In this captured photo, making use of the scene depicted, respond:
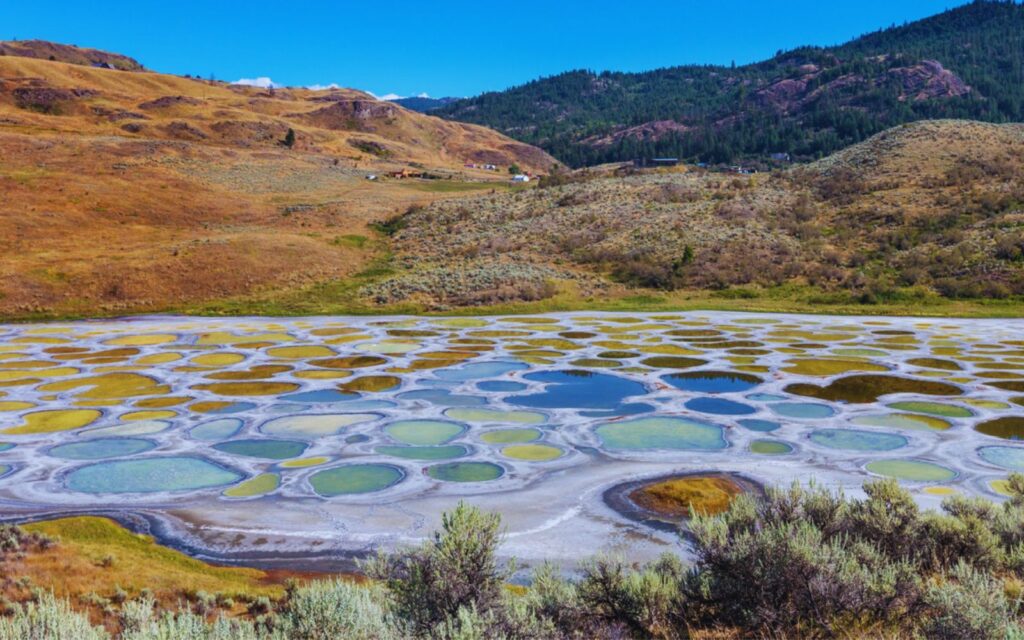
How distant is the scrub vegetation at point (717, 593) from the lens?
5789 mm

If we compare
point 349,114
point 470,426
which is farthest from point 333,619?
point 349,114

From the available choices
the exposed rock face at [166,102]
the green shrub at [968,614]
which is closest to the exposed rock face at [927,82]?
the exposed rock face at [166,102]

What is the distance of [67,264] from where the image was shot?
141 ft

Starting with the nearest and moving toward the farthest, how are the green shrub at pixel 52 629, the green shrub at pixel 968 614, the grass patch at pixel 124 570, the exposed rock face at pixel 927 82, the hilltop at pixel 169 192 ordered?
the green shrub at pixel 52 629, the green shrub at pixel 968 614, the grass patch at pixel 124 570, the hilltop at pixel 169 192, the exposed rock face at pixel 927 82

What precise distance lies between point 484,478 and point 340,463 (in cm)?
315

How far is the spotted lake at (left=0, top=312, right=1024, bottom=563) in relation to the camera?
12.2 m

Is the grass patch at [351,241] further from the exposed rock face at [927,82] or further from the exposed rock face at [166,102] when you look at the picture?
the exposed rock face at [927,82]

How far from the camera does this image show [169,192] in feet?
214

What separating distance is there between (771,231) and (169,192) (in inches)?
2041

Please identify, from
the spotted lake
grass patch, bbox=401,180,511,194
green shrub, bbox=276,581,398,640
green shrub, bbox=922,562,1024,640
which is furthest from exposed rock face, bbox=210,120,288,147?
green shrub, bbox=922,562,1024,640

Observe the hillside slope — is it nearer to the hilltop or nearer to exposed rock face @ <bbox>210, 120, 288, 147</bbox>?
the hilltop

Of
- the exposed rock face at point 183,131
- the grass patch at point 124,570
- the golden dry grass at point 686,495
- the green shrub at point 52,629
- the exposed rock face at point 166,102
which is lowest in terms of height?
the grass patch at point 124,570

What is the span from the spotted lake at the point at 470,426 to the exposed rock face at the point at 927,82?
518ft

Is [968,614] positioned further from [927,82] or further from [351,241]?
[927,82]
